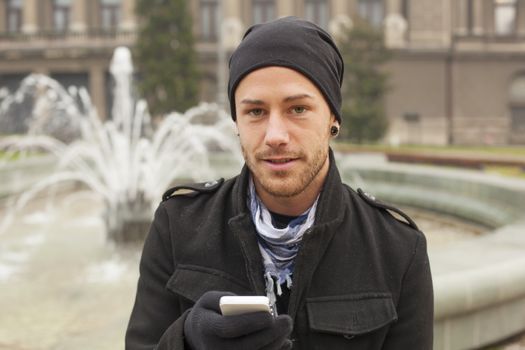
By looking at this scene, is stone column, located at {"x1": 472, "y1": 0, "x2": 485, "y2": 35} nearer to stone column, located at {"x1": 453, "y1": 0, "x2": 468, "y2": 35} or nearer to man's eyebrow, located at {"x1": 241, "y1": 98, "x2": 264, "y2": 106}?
stone column, located at {"x1": 453, "y1": 0, "x2": 468, "y2": 35}

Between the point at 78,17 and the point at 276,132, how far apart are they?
41.6 m

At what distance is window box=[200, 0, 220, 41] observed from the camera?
41156mm

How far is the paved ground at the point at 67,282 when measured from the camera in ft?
18.2

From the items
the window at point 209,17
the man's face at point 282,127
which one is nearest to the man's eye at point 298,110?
the man's face at point 282,127

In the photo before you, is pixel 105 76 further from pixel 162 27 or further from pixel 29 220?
pixel 29 220

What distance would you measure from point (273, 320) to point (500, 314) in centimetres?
348

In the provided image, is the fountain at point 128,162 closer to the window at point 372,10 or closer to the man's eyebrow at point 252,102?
the man's eyebrow at point 252,102

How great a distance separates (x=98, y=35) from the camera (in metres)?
40.5

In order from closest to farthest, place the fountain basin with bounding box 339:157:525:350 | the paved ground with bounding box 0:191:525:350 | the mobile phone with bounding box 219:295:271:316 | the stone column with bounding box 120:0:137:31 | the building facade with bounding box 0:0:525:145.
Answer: the mobile phone with bounding box 219:295:271:316, the fountain basin with bounding box 339:157:525:350, the paved ground with bounding box 0:191:525:350, the building facade with bounding box 0:0:525:145, the stone column with bounding box 120:0:137:31

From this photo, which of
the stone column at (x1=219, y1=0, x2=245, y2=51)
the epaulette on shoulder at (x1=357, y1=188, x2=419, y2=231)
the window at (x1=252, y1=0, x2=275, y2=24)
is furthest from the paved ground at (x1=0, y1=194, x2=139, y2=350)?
the window at (x1=252, y1=0, x2=275, y2=24)

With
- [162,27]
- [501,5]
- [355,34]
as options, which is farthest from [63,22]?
[501,5]

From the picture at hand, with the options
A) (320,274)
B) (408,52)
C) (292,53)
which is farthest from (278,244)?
(408,52)

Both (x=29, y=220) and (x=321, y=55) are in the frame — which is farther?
(x=29, y=220)

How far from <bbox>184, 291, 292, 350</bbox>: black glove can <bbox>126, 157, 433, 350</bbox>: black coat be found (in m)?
0.24
